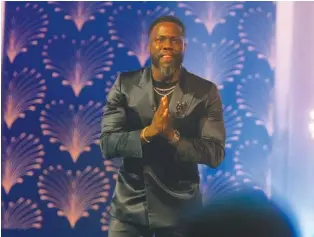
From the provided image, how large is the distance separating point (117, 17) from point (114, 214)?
50 cm

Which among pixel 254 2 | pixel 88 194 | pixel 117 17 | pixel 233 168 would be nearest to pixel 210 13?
pixel 254 2

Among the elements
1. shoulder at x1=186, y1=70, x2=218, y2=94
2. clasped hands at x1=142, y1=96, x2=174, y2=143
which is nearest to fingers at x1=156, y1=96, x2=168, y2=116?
clasped hands at x1=142, y1=96, x2=174, y2=143

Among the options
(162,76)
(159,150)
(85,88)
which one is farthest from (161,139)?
(85,88)

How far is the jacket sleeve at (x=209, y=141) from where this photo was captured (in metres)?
1.05

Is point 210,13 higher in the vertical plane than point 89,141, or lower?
higher

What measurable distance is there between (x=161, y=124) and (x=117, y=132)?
0.41 ft

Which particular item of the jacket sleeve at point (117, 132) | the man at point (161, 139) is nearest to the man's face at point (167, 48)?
the man at point (161, 139)

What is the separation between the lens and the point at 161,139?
1053 millimetres

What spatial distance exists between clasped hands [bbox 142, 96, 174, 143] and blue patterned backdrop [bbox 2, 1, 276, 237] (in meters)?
0.17

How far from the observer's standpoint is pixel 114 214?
1.07 meters

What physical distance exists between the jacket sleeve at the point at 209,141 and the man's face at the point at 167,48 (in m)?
0.12

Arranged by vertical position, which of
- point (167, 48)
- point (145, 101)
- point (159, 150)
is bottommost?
point (159, 150)

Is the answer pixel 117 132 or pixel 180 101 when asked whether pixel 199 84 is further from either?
pixel 117 132

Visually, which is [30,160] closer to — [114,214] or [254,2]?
[114,214]
